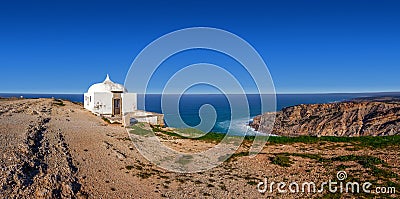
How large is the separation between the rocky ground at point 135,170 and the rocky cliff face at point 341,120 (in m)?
37.9

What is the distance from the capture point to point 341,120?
60.3 meters

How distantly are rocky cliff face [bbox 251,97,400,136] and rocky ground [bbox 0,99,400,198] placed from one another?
37923mm

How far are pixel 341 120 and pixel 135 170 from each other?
57.4 meters

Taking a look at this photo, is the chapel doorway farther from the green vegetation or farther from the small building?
the green vegetation

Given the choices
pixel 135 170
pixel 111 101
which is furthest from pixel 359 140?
pixel 111 101

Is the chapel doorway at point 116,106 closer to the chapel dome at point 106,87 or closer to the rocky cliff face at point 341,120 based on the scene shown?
the chapel dome at point 106,87

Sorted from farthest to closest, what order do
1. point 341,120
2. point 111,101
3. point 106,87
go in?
point 341,120 → point 106,87 → point 111,101

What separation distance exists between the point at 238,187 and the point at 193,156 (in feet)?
17.5

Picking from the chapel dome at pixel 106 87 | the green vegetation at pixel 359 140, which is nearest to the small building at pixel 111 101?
the chapel dome at pixel 106 87

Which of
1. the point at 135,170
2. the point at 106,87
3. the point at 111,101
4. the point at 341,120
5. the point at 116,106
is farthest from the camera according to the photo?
the point at 341,120

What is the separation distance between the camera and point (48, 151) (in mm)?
13703

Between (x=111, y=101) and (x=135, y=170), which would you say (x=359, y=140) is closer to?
(x=135, y=170)

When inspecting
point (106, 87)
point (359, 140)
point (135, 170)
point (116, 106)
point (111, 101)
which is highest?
point (106, 87)

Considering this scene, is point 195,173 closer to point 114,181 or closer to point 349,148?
point 114,181
